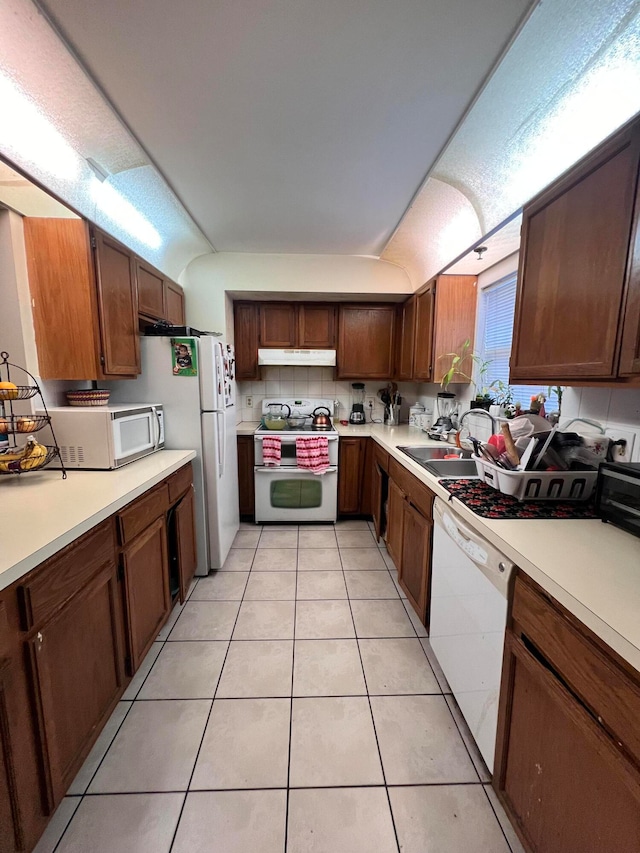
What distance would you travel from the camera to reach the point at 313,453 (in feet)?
9.30

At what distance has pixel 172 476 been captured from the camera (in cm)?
179

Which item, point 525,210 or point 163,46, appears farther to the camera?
point 525,210

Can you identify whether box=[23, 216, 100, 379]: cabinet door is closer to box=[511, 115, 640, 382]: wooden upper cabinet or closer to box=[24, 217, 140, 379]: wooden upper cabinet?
box=[24, 217, 140, 379]: wooden upper cabinet

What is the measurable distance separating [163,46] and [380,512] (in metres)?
2.68

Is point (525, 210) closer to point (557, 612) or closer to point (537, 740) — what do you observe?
point (557, 612)

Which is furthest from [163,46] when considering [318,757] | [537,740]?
[318,757]

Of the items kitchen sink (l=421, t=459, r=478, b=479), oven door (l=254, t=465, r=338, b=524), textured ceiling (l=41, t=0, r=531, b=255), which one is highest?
textured ceiling (l=41, t=0, r=531, b=255)

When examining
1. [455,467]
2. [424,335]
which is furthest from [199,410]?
[424,335]

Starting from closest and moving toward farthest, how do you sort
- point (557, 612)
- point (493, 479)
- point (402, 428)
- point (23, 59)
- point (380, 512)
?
point (557, 612)
point (23, 59)
point (493, 479)
point (380, 512)
point (402, 428)

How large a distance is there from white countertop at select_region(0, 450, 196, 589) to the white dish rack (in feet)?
4.78

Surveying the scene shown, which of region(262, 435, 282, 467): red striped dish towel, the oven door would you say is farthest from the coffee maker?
region(262, 435, 282, 467): red striped dish towel

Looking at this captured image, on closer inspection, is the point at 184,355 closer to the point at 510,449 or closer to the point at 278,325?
the point at 278,325

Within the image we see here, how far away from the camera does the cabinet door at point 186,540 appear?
189cm

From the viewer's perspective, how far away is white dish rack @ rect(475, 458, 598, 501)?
3.92 ft
